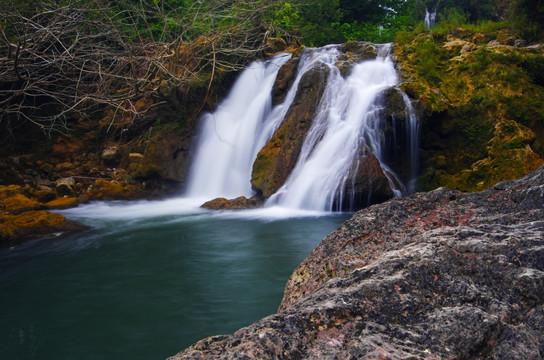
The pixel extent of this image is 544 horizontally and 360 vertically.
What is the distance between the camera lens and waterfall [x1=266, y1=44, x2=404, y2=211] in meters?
9.15

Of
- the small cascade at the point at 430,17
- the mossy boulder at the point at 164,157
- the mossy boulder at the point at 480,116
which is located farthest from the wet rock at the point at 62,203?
the small cascade at the point at 430,17

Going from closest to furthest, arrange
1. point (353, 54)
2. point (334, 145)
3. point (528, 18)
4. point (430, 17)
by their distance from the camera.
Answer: point (334, 145)
point (528, 18)
point (353, 54)
point (430, 17)

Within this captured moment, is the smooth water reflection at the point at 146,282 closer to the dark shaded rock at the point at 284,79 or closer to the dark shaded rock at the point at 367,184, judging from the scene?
the dark shaded rock at the point at 367,184

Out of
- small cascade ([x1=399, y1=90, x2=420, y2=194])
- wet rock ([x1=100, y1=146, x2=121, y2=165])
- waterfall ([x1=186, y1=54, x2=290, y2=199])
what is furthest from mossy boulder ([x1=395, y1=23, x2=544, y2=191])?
wet rock ([x1=100, y1=146, x2=121, y2=165])

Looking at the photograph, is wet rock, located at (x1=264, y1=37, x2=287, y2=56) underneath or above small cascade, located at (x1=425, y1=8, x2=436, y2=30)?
underneath

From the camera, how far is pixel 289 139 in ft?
34.1

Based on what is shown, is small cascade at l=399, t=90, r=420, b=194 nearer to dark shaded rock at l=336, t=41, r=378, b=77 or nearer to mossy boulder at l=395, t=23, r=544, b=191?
mossy boulder at l=395, t=23, r=544, b=191

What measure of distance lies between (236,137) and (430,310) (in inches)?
457

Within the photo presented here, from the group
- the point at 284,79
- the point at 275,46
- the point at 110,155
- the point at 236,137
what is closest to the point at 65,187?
the point at 110,155

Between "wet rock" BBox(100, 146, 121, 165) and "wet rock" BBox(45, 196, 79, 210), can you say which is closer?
"wet rock" BBox(45, 196, 79, 210)

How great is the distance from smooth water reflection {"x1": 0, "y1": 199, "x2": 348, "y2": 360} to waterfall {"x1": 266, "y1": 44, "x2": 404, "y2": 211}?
25.0 inches

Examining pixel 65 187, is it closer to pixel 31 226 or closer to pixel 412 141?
pixel 31 226

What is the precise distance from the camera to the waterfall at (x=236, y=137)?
12312 millimetres

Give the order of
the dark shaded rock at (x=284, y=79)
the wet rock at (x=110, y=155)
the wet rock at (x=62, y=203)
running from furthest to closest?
the wet rock at (x=110, y=155) < the dark shaded rock at (x=284, y=79) < the wet rock at (x=62, y=203)
